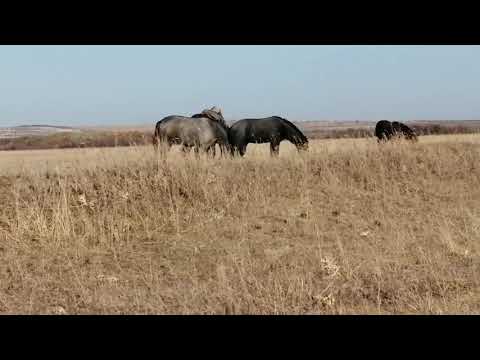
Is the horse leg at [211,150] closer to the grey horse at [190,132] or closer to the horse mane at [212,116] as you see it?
the grey horse at [190,132]

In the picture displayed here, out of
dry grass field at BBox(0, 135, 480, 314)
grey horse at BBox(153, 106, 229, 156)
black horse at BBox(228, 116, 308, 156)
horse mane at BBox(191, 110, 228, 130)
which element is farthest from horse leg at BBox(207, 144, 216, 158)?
dry grass field at BBox(0, 135, 480, 314)

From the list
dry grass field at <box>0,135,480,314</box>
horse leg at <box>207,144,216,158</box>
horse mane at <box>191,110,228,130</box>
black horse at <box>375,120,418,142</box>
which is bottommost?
dry grass field at <box>0,135,480,314</box>

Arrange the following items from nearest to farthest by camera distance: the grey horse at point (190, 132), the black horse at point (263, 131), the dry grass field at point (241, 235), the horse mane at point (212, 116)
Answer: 1. the dry grass field at point (241, 235)
2. the grey horse at point (190, 132)
3. the horse mane at point (212, 116)
4. the black horse at point (263, 131)

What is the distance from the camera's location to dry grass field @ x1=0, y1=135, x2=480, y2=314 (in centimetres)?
520

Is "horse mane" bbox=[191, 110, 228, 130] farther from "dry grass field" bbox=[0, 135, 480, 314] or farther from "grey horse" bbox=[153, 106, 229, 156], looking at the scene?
"dry grass field" bbox=[0, 135, 480, 314]

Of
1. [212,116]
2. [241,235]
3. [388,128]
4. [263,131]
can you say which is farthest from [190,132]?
[388,128]

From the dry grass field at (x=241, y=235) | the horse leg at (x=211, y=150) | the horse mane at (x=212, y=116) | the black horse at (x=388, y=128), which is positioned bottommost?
the dry grass field at (x=241, y=235)

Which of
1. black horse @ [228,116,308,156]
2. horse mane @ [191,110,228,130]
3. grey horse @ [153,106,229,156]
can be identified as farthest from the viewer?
black horse @ [228,116,308,156]

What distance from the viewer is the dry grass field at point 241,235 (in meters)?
5.20

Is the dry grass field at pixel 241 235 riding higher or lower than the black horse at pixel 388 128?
lower

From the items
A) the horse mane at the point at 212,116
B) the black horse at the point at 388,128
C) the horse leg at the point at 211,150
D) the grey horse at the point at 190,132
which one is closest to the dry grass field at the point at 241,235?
the horse leg at the point at 211,150

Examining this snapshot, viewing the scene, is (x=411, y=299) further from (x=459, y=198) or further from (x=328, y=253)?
→ (x=459, y=198)
